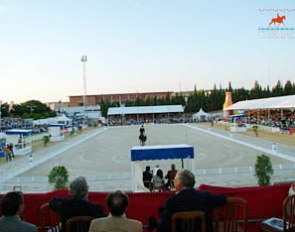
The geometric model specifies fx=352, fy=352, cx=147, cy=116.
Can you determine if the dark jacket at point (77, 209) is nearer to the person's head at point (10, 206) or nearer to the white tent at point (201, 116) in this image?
the person's head at point (10, 206)

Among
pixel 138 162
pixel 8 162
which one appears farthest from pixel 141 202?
pixel 8 162

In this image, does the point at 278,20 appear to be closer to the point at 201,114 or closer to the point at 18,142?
the point at 18,142

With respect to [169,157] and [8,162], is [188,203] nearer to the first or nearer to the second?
[169,157]

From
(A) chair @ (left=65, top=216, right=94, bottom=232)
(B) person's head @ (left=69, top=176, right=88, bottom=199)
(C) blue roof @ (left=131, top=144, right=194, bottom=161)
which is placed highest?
(B) person's head @ (left=69, top=176, right=88, bottom=199)

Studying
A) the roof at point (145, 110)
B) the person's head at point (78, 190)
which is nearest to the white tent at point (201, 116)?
the roof at point (145, 110)

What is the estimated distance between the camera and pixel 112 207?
2633 millimetres

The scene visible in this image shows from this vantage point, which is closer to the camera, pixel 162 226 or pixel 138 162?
pixel 162 226

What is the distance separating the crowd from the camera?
2627mm

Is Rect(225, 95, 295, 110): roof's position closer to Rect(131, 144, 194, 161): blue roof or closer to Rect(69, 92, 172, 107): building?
Rect(131, 144, 194, 161): blue roof

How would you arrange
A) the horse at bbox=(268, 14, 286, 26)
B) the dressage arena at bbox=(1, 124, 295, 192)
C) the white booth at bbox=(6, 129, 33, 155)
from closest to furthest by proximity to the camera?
the dressage arena at bbox=(1, 124, 295, 192) → the horse at bbox=(268, 14, 286, 26) → the white booth at bbox=(6, 129, 33, 155)

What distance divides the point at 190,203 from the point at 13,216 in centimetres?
137

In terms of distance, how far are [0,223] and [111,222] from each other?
33.5 inches

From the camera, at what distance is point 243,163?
14578 mm

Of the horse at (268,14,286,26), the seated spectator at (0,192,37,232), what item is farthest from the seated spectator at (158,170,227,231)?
the horse at (268,14,286,26)
